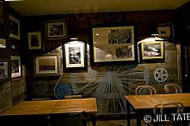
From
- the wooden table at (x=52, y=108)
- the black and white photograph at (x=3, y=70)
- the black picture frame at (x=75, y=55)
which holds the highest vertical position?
the black picture frame at (x=75, y=55)

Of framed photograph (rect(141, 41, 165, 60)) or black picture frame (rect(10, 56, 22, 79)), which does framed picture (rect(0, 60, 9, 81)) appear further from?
framed photograph (rect(141, 41, 165, 60))

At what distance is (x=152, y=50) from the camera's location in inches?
187

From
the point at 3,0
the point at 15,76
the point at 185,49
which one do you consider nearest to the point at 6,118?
the point at 15,76

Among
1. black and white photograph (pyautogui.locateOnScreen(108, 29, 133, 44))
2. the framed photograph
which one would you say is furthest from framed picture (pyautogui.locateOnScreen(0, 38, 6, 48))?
the framed photograph

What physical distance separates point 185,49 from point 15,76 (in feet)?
11.4

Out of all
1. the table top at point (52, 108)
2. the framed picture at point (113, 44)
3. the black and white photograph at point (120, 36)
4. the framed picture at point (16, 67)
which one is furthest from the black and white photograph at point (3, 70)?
the black and white photograph at point (120, 36)

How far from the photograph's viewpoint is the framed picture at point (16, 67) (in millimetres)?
3971

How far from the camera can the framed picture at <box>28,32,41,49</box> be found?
186 inches

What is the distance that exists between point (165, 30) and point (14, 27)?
10.2 feet

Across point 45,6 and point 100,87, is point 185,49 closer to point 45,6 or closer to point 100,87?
point 100,87

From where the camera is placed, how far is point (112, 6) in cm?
429

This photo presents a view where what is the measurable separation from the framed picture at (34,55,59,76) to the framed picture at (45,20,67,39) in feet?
1.47

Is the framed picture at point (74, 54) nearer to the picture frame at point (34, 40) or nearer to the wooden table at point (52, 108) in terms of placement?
the picture frame at point (34, 40)

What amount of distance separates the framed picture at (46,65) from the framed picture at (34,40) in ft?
0.85
